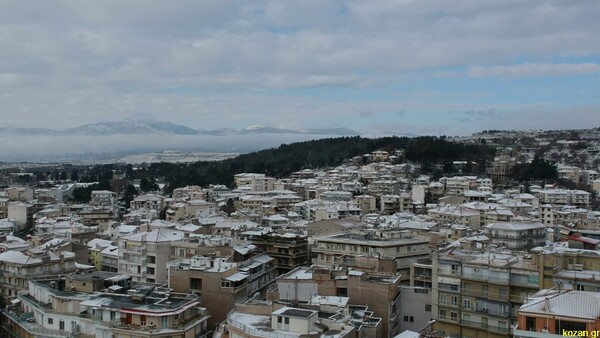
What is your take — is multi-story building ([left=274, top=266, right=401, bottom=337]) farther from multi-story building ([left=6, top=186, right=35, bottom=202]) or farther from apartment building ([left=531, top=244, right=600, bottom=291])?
multi-story building ([left=6, top=186, right=35, bottom=202])

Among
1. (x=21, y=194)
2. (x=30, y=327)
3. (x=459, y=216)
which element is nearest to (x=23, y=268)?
(x=30, y=327)

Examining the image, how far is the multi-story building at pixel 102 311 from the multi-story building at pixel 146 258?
3.71 metres

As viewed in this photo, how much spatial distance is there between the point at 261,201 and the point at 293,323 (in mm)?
41575

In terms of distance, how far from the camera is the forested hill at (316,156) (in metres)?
82.8

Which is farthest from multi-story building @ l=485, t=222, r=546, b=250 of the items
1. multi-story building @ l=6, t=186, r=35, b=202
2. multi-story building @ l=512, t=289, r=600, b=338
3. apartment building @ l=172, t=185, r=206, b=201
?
multi-story building @ l=6, t=186, r=35, b=202

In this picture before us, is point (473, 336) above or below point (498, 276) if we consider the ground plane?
below

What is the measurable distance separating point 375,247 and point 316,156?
7300 centimetres

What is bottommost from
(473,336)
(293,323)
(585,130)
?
(473,336)

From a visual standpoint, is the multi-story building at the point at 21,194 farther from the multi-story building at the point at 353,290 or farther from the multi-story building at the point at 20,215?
the multi-story building at the point at 353,290

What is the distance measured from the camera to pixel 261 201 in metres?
56.9

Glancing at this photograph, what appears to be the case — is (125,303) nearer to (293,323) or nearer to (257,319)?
(257,319)

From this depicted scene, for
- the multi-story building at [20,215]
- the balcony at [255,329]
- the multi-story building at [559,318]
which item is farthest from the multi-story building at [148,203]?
the multi-story building at [559,318]

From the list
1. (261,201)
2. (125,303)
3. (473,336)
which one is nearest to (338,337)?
(473,336)

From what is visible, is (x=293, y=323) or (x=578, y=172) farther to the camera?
(x=578, y=172)
